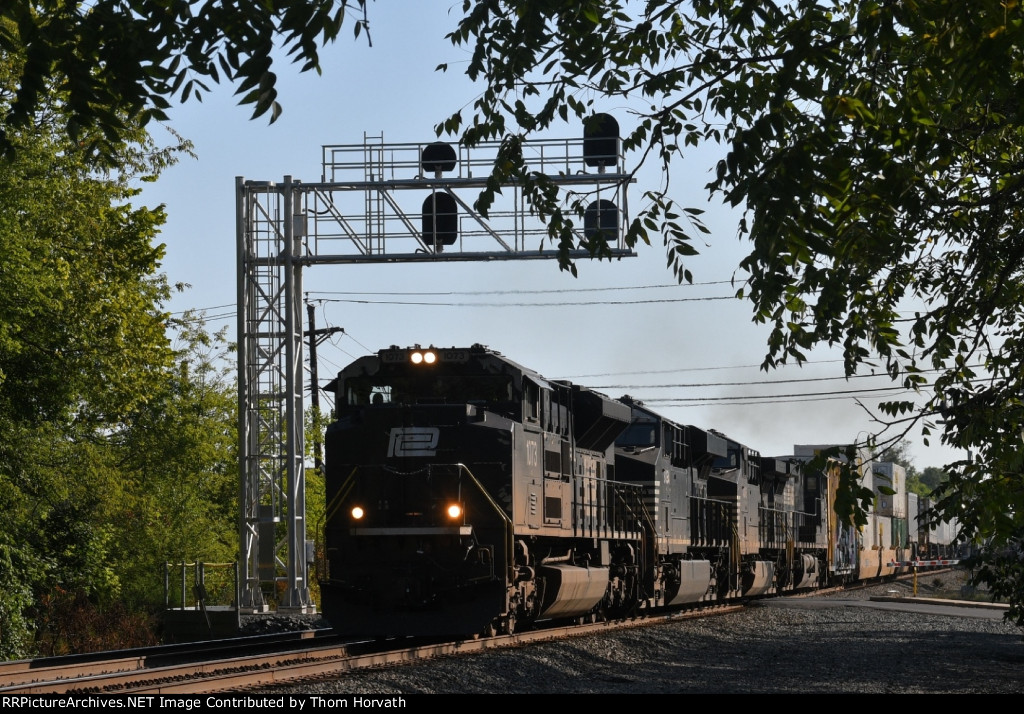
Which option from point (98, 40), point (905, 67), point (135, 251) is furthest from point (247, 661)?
point (135, 251)

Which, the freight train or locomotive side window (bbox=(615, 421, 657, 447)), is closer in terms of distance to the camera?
Answer: the freight train

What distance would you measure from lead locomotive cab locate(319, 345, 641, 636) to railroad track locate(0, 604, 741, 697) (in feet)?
1.19

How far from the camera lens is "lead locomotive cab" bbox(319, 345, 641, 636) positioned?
1479 centimetres

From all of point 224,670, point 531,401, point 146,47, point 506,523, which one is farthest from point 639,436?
point 146,47

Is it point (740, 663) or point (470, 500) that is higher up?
point (470, 500)

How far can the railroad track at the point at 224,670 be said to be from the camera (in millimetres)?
10609

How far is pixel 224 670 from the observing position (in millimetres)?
12297

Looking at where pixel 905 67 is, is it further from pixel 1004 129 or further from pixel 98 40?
pixel 98 40

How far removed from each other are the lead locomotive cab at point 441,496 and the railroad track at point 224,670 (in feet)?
1.19

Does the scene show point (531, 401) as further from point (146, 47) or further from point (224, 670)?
point (146, 47)

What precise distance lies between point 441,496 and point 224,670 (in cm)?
363

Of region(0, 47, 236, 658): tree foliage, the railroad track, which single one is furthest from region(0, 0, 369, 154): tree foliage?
region(0, 47, 236, 658): tree foliage

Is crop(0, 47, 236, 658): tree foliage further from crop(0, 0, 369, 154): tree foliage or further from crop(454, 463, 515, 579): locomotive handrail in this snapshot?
crop(0, 0, 369, 154): tree foliage

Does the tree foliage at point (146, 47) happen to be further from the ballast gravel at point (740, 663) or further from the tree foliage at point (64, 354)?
the tree foliage at point (64, 354)
